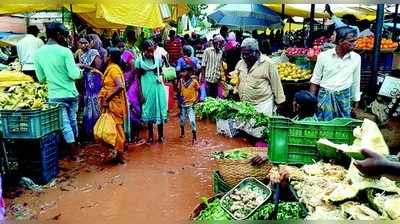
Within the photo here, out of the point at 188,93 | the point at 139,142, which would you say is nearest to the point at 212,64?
the point at 188,93

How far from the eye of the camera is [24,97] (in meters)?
5.52

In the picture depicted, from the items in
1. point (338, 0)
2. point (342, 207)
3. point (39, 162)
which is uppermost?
point (338, 0)

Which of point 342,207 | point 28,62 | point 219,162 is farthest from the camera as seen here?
point 28,62

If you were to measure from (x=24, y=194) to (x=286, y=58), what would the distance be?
6.00m

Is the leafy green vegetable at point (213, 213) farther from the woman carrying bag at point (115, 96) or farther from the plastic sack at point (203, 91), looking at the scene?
the plastic sack at point (203, 91)

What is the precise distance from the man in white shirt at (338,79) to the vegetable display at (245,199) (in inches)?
66.2

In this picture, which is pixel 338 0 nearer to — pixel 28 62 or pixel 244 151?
pixel 244 151

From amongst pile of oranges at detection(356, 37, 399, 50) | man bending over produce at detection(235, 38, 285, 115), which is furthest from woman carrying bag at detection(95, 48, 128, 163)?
pile of oranges at detection(356, 37, 399, 50)

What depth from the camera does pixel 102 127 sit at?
20.0 ft

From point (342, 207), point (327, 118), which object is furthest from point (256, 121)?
point (342, 207)

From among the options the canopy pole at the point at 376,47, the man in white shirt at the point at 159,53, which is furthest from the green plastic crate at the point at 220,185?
the canopy pole at the point at 376,47

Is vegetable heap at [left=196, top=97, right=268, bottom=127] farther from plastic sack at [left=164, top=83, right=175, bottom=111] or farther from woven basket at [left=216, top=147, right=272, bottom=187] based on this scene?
woven basket at [left=216, top=147, right=272, bottom=187]

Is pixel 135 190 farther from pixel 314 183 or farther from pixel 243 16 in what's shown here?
pixel 243 16

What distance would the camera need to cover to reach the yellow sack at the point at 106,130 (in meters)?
6.06
